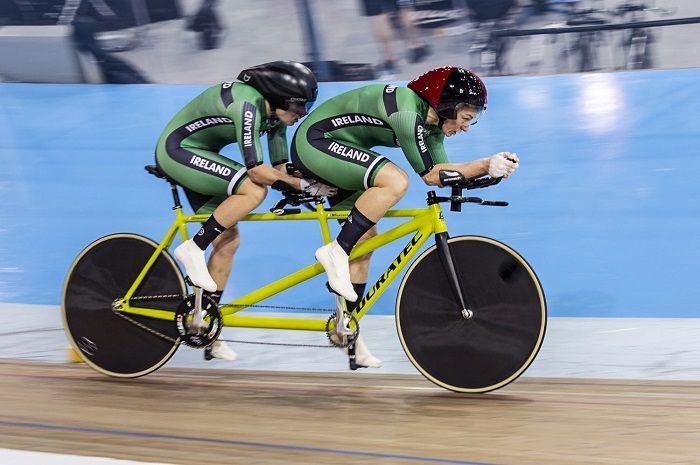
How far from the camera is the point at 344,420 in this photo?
3.44m

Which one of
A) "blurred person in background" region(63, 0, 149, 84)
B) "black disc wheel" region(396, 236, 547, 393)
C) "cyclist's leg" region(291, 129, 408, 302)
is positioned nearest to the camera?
"black disc wheel" region(396, 236, 547, 393)

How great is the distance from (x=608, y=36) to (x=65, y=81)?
479 cm

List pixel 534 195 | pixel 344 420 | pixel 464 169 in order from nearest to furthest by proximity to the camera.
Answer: pixel 344 420, pixel 464 169, pixel 534 195

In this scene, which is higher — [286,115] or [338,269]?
[286,115]

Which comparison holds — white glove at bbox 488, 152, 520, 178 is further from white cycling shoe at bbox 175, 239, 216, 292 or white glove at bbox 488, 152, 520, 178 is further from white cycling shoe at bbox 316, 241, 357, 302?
white cycling shoe at bbox 175, 239, 216, 292

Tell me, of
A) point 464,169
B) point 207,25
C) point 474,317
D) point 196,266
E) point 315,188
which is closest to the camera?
point 464,169

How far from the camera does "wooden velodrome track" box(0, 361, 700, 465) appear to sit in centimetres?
294

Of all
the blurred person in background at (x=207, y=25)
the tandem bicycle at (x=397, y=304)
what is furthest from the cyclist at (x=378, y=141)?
the blurred person in background at (x=207, y=25)

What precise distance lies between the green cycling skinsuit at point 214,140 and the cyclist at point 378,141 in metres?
0.24

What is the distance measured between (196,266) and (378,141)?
907 millimetres

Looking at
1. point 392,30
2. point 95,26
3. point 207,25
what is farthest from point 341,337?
point 95,26

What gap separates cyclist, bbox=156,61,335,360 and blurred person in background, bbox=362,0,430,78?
3663mm

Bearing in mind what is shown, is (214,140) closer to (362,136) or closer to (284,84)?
(284,84)

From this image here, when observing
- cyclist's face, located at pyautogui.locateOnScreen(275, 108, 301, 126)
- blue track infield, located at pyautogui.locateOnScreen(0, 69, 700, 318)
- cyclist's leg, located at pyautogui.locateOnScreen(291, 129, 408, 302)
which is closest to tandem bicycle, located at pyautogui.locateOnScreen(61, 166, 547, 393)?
cyclist's leg, located at pyautogui.locateOnScreen(291, 129, 408, 302)
